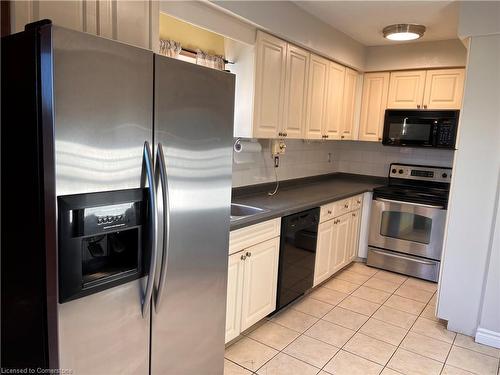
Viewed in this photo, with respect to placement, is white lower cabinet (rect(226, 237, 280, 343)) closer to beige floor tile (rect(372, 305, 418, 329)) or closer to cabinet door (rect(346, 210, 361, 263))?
beige floor tile (rect(372, 305, 418, 329))

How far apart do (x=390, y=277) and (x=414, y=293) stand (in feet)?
1.29

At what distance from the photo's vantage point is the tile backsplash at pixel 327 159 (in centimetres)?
331

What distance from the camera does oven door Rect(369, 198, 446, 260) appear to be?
12.1ft

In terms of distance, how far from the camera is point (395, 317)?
3.02 metres

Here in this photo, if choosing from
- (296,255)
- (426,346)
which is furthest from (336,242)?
(426,346)

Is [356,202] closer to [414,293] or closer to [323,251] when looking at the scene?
[323,251]

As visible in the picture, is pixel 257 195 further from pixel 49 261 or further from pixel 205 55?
pixel 49 261

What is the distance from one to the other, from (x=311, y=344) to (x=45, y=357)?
188 centimetres

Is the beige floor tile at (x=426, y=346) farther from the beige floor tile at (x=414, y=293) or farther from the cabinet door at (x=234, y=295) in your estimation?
the cabinet door at (x=234, y=295)

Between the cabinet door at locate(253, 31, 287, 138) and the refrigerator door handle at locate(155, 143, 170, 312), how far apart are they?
1.45 m

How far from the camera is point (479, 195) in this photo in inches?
104

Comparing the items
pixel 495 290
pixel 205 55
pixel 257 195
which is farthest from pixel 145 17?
pixel 495 290

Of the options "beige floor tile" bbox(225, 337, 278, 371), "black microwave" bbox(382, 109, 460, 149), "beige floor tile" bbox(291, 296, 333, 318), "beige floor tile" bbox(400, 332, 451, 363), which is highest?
"black microwave" bbox(382, 109, 460, 149)

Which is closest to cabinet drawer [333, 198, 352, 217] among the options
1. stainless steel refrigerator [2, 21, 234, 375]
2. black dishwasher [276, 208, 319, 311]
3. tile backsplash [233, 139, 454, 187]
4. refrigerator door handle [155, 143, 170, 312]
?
black dishwasher [276, 208, 319, 311]
